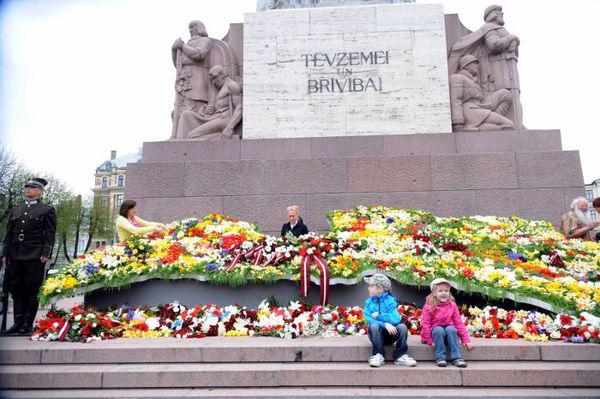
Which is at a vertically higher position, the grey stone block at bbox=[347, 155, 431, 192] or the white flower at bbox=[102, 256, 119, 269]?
the grey stone block at bbox=[347, 155, 431, 192]

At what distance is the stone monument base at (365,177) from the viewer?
1003cm

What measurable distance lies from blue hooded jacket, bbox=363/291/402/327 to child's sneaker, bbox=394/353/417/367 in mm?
334

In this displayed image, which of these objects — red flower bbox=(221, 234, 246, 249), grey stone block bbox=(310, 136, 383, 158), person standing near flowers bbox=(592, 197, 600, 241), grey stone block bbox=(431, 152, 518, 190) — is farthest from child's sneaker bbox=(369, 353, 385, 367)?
grey stone block bbox=(310, 136, 383, 158)

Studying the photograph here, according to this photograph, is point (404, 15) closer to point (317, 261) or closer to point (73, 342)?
point (317, 261)

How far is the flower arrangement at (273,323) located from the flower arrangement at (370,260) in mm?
308

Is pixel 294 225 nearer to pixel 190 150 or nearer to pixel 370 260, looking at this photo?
pixel 370 260

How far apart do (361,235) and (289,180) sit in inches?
125

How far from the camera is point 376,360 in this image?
4.43 meters

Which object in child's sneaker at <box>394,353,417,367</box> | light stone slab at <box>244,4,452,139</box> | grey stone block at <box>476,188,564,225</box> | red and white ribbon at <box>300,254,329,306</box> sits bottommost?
child's sneaker at <box>394,353,417,367</box>

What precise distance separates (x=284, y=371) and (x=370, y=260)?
98.2 inches

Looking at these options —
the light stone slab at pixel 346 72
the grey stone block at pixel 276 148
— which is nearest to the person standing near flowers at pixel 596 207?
the light stone slab at pixel 346 72

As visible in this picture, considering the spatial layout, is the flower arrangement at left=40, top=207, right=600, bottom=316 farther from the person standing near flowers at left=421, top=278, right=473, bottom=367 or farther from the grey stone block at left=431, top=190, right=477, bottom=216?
the grey stone block at left=431, top=190, right=477, bottom=216

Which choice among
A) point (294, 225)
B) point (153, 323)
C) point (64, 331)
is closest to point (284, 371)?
point (153, 323)

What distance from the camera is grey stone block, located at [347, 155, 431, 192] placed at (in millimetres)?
10219
